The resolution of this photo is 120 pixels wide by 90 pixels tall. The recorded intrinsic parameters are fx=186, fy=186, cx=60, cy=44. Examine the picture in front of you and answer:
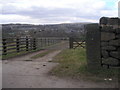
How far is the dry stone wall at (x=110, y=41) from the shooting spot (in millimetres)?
6848

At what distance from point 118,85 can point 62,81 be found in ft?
5.87

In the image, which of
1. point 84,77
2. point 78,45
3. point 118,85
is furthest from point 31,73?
point 78,45

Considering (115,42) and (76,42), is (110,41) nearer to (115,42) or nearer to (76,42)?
(115,42)

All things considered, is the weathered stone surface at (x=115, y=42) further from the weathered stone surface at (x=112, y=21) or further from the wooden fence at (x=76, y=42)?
the wooden fence at (x=76, y=42)

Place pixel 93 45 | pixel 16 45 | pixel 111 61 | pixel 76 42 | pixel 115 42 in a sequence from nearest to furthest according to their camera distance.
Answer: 1. pixel 115 42
2. pixel 111 61
3. pixel 93 45
4. pixel 16 45
5. pixel 76 42

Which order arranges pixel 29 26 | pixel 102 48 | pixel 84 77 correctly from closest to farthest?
pixel 84 77 < pixel 102 48 < pixel 29 26

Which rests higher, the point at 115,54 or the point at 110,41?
the point at 110,41

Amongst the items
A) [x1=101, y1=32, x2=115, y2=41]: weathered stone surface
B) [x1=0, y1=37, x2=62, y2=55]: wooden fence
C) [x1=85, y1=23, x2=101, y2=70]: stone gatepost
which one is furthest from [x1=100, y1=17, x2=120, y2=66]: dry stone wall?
[x1=0, y1=37, x2=62, y2=55]: wooden fence

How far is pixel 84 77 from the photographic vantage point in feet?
21.7

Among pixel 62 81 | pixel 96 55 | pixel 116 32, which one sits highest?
pixel 116 32

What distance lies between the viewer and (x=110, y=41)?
689cm

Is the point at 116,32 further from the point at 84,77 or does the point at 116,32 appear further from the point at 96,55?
the point at 84,77

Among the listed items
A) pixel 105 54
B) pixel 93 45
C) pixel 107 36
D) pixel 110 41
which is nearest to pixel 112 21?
pixel 107 36

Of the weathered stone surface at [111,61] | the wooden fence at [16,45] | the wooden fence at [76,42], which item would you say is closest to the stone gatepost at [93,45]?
the weathered stone surface at [111,61]
